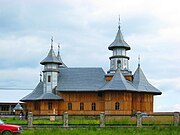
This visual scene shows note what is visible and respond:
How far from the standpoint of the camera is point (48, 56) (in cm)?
5422

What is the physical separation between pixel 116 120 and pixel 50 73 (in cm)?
2206

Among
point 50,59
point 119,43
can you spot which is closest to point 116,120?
point 50,59

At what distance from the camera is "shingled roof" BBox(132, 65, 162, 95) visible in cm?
5125

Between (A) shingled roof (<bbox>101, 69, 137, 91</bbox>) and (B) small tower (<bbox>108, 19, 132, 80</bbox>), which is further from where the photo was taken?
(B) small tower (<bbox>108, 19, 132, 80</bbox>)

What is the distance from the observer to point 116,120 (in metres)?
33.0

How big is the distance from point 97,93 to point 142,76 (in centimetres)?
669

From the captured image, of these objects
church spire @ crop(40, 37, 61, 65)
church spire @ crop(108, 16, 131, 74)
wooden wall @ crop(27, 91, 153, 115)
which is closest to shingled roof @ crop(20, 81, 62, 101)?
wooden wall @ crop(27, 91, 153, 115)

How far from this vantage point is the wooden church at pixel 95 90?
49312 mm

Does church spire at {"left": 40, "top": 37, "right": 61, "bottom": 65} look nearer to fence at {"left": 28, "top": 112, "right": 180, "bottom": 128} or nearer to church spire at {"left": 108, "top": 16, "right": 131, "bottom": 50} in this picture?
church spire at {"left": 108, "top": 16, "right": 131, "bottom": 50}

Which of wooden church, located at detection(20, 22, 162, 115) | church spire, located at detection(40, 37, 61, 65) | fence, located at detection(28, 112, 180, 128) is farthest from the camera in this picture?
church spire, located at detection(40, 37, 61, 65)

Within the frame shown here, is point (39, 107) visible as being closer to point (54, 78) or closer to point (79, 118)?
point (54, 78)

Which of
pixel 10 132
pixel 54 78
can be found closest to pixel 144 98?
pixel 54 78

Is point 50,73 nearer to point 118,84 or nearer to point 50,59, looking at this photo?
point 50,59

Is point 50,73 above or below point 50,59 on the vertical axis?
below
